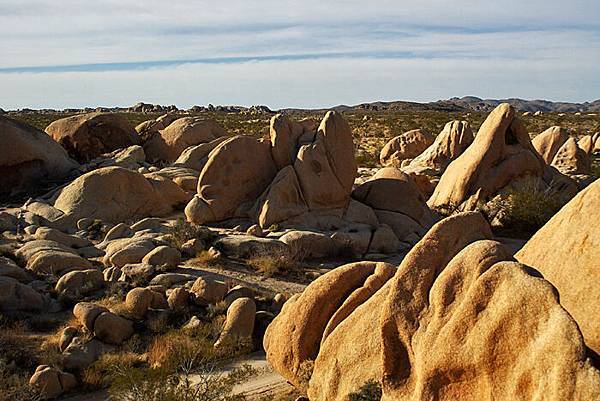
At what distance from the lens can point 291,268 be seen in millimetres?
17625

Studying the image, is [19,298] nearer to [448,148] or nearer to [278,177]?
[278,177]

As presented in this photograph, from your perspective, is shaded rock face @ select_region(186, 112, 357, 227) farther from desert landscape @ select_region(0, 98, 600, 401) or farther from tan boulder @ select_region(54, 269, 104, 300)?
tan boulder @ select_region(54, 269, 104, 300)

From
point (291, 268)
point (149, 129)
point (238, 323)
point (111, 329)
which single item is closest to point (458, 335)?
point (238, 323)

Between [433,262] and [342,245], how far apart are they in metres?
11.2

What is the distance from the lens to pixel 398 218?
21.2 m

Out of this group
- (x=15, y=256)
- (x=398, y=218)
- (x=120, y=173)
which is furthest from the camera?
(x=120, y=173)

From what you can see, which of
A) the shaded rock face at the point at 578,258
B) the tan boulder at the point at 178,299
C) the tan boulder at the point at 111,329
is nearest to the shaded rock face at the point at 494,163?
the tan boulder at the point at 178,299

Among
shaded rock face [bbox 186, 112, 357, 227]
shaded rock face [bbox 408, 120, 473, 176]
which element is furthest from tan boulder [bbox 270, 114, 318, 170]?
shaded rock face [bbox 408, 120, 473, 176]

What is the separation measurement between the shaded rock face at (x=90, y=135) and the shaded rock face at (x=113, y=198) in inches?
315

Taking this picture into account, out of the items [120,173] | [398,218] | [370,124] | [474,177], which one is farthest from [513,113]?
[370,124]

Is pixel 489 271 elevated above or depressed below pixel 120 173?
above

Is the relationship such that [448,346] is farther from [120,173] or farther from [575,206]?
[120,173]

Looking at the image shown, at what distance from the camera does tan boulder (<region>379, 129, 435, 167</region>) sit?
117ft

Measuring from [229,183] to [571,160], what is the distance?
54.9 ft
